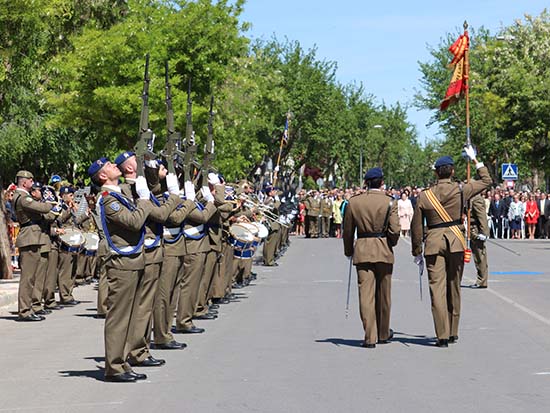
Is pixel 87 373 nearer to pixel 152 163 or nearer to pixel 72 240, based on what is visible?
pixel 152 163

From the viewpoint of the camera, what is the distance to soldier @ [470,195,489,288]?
20.4 meters

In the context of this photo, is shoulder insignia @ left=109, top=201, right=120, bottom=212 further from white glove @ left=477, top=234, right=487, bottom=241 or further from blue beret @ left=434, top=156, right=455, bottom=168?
white glove @ left=477, top=234, right=487, bottom=241

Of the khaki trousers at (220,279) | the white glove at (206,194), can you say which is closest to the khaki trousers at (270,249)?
the khaki trousers at (220,279)

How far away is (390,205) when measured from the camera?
13016 millimetres

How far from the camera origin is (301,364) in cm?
1162

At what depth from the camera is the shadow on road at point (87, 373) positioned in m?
10.9

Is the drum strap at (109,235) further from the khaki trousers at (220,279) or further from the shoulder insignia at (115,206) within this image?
the khaki trousers at (220,279)

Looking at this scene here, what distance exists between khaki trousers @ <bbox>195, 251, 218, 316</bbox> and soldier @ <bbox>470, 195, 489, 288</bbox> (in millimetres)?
5853

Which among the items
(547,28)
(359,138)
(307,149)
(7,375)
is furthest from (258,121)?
(7,375)

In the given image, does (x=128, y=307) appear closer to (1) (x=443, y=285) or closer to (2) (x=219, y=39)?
(1) (x=443, y=285)

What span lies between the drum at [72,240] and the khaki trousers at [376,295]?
670 centimetres

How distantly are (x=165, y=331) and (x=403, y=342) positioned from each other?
2.63 metres

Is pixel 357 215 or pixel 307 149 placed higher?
pixel 307 149

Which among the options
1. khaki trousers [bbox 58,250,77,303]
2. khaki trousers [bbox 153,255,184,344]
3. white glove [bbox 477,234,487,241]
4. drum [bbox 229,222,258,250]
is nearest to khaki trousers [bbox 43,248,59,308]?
khaki trousers [bbox 58,250,77,303]
